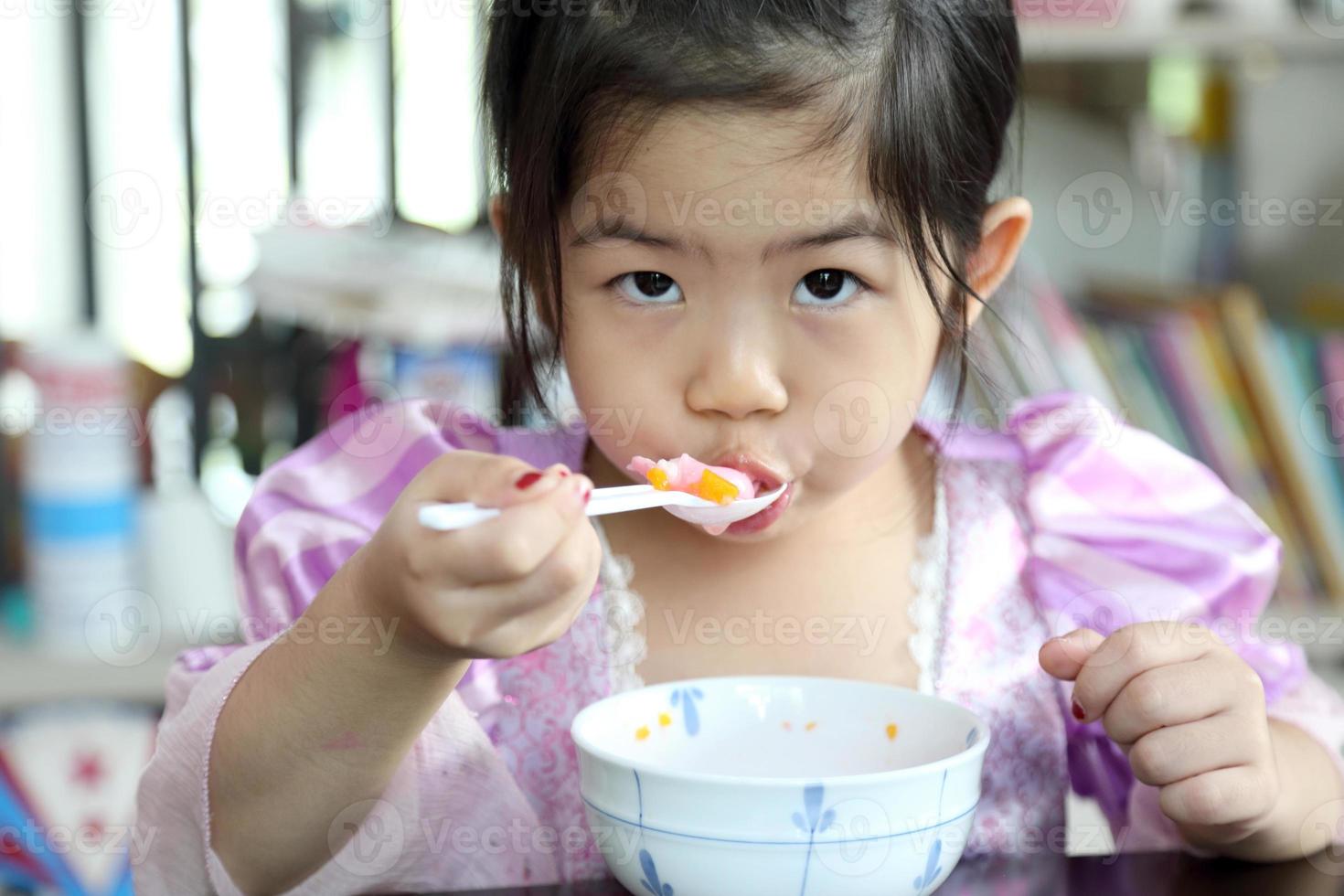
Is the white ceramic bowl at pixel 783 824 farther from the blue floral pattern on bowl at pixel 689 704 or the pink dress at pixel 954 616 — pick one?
the pink dress at pixel 954 616

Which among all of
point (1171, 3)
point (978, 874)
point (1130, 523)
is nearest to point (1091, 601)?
point (1130, 523)

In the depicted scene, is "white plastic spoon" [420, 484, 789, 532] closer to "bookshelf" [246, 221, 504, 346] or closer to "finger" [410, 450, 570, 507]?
"finger" [410, 450, 570, 507]

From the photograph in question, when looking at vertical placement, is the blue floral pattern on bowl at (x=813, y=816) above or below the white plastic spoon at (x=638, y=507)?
below

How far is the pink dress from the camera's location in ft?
2.47

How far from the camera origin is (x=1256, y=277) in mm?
1704

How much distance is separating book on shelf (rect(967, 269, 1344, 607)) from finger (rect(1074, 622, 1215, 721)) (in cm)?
77

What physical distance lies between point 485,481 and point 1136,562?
1.66 feet

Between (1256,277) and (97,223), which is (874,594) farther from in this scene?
(97,223)

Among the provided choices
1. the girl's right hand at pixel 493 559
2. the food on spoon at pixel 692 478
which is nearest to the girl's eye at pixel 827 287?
the food on spoon at pixel 692 478

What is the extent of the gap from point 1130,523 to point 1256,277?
3.16 ft

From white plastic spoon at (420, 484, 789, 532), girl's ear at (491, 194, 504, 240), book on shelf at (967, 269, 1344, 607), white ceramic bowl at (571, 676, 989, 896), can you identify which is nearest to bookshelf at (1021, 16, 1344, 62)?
book on shelf at (967, 269, 1344, 607)

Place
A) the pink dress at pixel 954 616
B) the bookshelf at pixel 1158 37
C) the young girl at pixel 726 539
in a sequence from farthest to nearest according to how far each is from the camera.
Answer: the bookshelf at pixel 1158 37
the pink dress at pixel 954 616
the young girl at pixel 726 539

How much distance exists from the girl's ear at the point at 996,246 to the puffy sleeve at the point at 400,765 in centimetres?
36

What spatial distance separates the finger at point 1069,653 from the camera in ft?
2.31
